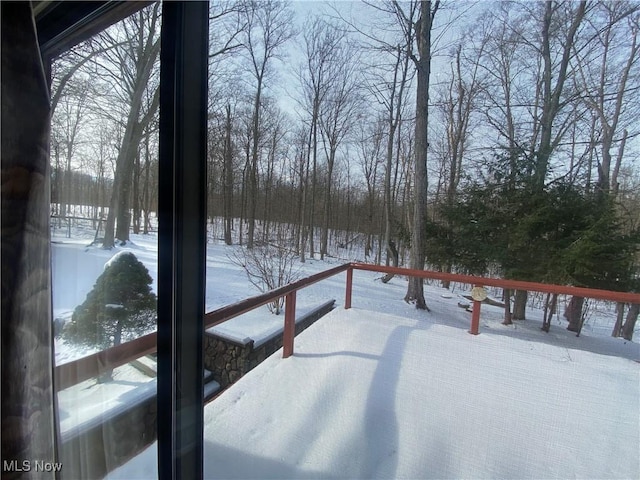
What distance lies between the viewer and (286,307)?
183 cm

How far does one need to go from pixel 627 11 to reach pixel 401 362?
6.07 feet

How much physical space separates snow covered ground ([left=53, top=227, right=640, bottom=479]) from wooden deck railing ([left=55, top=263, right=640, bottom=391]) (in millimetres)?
50

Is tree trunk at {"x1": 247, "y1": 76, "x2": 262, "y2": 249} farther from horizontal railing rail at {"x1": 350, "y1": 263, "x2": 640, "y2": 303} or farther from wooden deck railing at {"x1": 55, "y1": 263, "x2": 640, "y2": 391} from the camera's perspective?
horizontal railing rail at {"x1": 350, "y1": 263, "x2": 640, "y2": 303}

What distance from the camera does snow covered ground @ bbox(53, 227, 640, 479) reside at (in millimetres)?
1001

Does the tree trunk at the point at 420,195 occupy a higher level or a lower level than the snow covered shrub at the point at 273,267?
higher

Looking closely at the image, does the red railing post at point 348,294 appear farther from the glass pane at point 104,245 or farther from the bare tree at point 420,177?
the glass pane at point 104,245

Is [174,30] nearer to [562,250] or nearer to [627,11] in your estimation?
[627,11]

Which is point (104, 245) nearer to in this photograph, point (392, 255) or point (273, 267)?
point (392, 255)

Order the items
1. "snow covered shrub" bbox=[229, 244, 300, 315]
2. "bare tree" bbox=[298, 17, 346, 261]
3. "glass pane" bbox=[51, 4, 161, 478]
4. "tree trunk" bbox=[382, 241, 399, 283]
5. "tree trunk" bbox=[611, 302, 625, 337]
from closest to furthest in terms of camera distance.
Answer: "glass pane" bbox=[51, 4, 161, 478]
"tree trunk" bbox=[611, 302, 625, 337]
"bare tree" bbox=[298, 17, 346, 261]
"tree trunk" bbox=[382, 241, 399, 283]
"snow covered shrub" bbox=[229, 244, 300, 315]

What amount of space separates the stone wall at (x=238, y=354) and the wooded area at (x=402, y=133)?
1.90 ft

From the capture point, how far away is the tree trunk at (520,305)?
5.97ft

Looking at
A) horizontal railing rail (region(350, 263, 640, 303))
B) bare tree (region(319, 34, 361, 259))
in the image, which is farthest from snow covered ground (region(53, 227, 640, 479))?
bare tree (region(319, 34, 361, 259))

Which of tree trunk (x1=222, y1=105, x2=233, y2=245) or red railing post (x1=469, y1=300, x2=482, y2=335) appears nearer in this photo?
tree trunk (x1=222, y1=105, x2=233, y2=245)

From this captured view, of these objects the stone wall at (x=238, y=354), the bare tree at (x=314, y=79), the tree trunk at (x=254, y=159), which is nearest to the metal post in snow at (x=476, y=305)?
the stone wall at (x=238, y=354)
